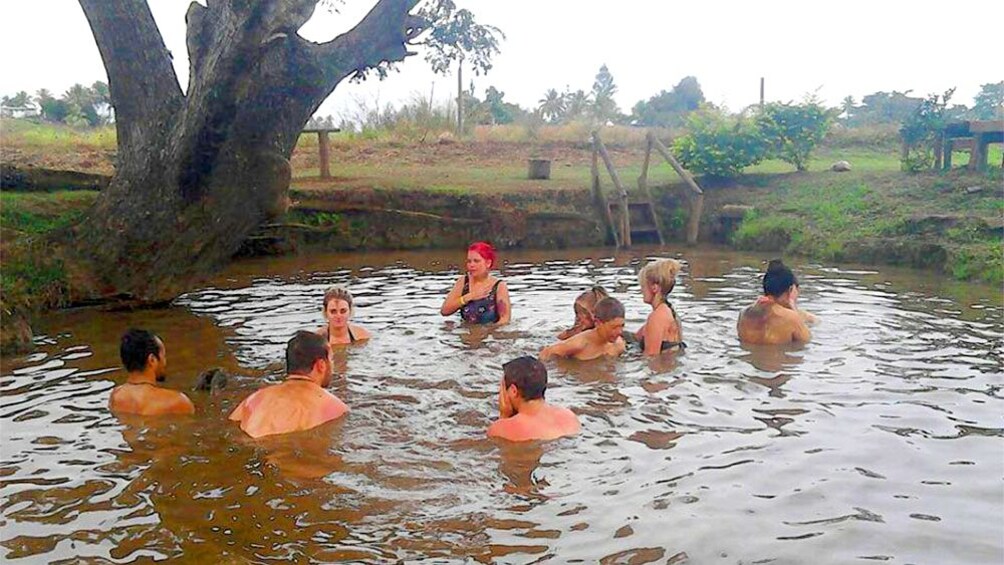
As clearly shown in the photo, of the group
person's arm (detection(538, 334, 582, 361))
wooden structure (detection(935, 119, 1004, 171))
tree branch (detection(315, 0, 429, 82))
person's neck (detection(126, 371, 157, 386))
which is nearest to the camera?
person's neck (detection(126, 371, 157, 386))

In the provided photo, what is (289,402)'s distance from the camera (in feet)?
22.1

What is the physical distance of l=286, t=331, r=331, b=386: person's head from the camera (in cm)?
663

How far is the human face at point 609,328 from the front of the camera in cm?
863

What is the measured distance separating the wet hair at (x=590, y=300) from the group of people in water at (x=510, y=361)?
0.01 metres

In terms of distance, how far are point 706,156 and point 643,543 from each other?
59.0 ft

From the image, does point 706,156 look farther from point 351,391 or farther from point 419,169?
point 351,391

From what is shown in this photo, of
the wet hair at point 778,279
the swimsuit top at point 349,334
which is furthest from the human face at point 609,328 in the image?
the swimsuit top at point 349,334

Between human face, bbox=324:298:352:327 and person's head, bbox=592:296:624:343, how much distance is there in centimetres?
262

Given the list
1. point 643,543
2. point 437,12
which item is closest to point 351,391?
point 643,543

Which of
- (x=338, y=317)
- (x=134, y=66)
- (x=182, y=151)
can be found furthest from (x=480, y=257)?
(x=134, y=66)

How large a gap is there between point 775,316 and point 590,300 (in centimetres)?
Result: 195

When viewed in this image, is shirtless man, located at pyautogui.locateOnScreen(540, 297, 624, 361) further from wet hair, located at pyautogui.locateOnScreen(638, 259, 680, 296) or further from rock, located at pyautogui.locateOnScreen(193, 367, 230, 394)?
rock, located at pyautogui.locateOnScreen(193, 367, 230, 394)

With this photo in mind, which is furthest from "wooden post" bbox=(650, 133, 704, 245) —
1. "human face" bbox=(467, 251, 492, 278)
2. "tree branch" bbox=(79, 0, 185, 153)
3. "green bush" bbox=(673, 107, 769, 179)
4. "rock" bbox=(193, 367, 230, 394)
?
"rock" bbox=(193, 367, 230, 394)

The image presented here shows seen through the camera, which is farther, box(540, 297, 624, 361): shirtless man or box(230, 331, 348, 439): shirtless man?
box(540, 297, 624, 361): shirtless man
